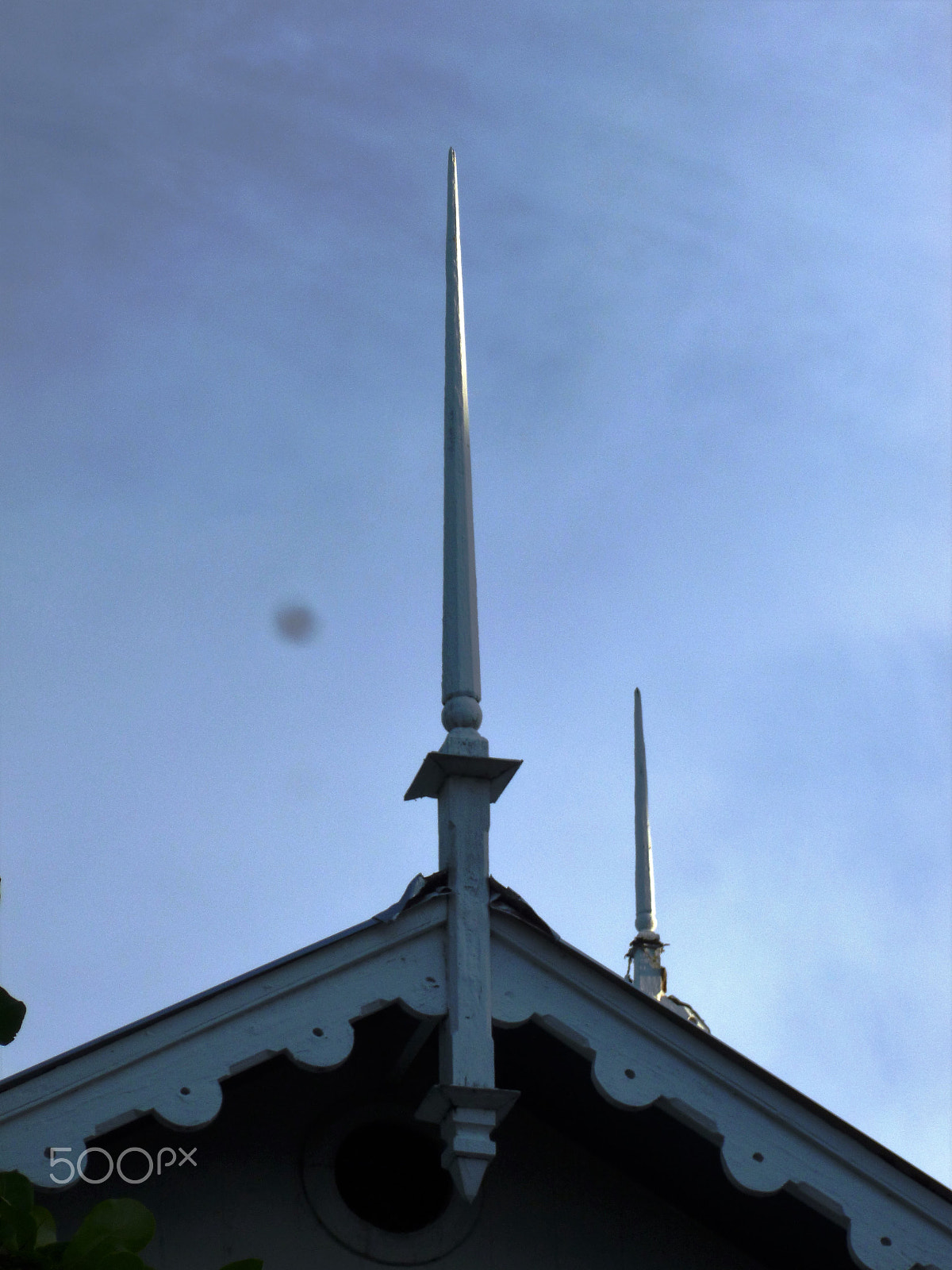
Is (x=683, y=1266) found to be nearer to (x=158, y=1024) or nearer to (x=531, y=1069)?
(x=531, y=1069)

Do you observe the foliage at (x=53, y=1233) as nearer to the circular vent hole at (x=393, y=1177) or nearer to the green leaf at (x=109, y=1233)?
the green leaf at (x=109, y=1233)

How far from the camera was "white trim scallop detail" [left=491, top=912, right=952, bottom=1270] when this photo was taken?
5695 millimetres

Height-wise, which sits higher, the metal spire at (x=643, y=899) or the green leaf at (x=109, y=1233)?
the metal spire at (x=643, y=899)

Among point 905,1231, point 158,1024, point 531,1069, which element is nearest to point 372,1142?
point 531,1069

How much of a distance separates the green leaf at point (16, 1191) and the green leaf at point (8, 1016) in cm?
3

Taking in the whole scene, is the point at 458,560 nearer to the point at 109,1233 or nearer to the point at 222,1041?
the point at 222,1041

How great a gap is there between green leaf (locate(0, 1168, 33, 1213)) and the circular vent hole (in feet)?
11.3

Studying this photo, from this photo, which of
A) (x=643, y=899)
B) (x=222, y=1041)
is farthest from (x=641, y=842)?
(x=222, y=1041)

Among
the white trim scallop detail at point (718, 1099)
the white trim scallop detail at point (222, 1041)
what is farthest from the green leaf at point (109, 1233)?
the white trim scallop detail at point (718, 1099)

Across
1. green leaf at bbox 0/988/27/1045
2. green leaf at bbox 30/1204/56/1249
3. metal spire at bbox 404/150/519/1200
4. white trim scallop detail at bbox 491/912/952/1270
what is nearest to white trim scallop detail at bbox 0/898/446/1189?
metal spire at bbox 404/150/519/1200

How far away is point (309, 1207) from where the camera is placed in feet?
21.2

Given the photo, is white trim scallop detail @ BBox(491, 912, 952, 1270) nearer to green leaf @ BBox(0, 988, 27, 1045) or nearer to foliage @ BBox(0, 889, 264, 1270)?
foliage @ BBox(0, 889, 264, 1270)

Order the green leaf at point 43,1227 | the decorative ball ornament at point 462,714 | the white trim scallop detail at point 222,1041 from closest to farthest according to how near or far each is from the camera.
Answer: the green leaf at point 43,1227
the white trim scallop detail at point 222,1041
the decorative ball ornament at point 462,714

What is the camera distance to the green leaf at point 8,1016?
3.37 m
